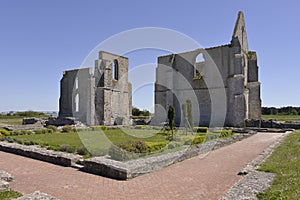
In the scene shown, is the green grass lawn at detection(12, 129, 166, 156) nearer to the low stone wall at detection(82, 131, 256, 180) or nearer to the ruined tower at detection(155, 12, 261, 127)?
the low stone wall at detection(82, 131, 256, 180)

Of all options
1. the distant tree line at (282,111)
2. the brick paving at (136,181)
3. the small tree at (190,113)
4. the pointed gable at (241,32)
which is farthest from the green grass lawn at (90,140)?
the distant tree line at (282,111)

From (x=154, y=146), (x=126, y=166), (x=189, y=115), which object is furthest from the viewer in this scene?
(x=189, y=115)

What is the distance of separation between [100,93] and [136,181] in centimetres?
2050

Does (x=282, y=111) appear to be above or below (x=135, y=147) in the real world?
above

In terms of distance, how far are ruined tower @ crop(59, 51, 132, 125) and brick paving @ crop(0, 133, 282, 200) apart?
17746mm

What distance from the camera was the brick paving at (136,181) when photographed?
5035 millimetres

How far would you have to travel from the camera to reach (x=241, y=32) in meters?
23.6

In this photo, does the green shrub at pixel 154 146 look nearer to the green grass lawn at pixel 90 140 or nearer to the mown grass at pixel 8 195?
the green grass lawn at pixel 90 140

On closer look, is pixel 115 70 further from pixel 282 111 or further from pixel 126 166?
pixel 282 111

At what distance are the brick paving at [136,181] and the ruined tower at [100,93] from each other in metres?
17.7

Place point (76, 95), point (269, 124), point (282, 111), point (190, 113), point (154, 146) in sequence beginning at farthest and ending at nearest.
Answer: point (282, 111) < point (76, 95) < point (269, 124) < point (190, 113) < point (154, 146)

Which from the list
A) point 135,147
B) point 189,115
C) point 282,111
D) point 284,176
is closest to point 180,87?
point 189,115

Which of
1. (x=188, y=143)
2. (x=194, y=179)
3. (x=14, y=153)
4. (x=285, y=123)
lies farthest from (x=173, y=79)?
(x=194, y=179)

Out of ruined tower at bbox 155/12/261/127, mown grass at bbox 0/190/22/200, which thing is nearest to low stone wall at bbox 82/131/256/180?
mown grass at bbox 0/190/22/200
